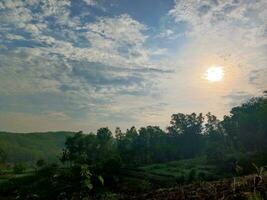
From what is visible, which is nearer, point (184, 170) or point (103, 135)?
point (184, 170)

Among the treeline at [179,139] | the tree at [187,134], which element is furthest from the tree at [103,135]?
the tree at [187,134]

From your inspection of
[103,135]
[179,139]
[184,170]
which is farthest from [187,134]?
[184,170]

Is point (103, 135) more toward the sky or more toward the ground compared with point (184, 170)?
more toward the sky

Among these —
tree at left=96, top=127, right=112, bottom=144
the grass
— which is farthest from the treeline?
the grass

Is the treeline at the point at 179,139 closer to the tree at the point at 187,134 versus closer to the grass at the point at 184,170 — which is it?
the tree at the point at 187,134

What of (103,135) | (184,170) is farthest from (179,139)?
(184,170)

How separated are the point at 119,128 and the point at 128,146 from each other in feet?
99.1

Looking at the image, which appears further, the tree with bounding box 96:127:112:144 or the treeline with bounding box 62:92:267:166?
the tree with bounding box 96:127:112:144

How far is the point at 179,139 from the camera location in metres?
137

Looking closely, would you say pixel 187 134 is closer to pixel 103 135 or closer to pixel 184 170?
pixel 103 135

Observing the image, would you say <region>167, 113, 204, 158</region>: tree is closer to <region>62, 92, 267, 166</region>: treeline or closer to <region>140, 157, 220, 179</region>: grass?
<region>62, 92, 267, 166</region>: treeline

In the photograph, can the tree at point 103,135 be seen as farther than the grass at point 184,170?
Yes

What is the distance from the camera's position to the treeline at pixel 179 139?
10975 centimetres

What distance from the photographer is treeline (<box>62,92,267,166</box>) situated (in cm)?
10975
